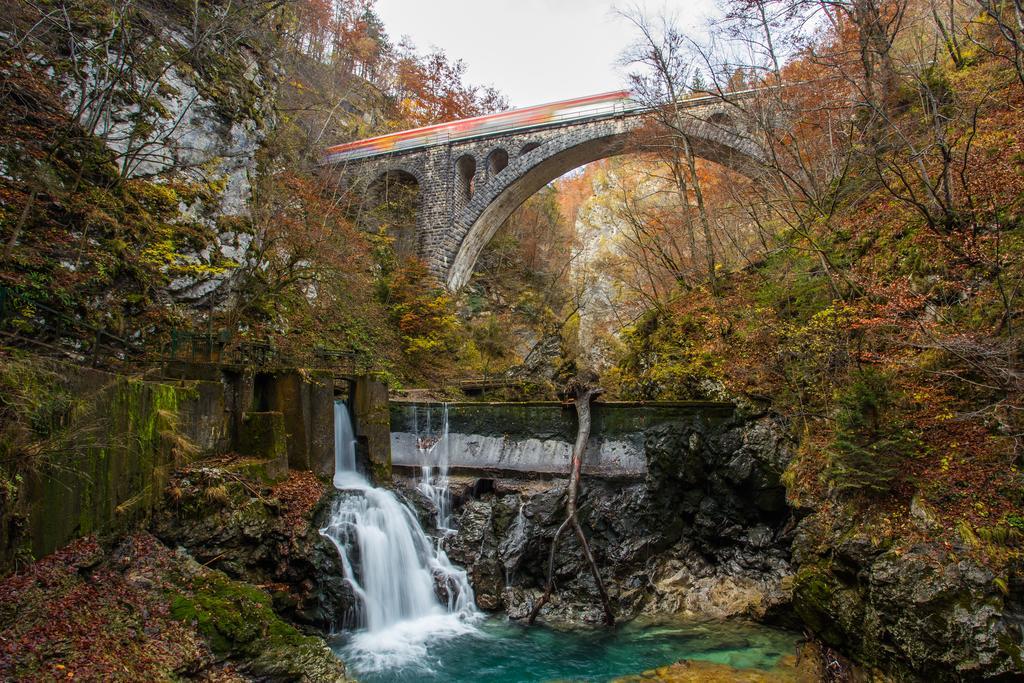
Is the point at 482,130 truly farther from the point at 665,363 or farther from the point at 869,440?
the point at 869,440

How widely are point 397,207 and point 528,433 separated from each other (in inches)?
640

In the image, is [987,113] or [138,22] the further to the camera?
[138,22]

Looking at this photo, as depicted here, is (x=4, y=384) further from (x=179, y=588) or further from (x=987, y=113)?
(x=987, y=113)

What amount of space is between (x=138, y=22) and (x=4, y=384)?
1089cm

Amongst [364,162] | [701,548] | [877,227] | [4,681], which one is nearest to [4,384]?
[4,681]

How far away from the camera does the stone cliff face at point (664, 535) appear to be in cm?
827

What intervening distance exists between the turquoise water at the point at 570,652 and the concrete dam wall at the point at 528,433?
2.87 meters

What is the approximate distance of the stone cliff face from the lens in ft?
27.1

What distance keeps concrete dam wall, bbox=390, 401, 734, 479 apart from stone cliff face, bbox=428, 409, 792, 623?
1.31 ft

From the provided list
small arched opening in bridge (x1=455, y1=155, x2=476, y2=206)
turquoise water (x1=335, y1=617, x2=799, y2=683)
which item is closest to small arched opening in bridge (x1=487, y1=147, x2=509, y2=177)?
small arched opening in bridge (x1=455, y1=155, x2=476, y2=206)

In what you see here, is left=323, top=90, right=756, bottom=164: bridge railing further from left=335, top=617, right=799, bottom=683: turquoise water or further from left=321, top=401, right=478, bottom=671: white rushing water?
left=335, top=617, right=799, bottom=683: turquoise water

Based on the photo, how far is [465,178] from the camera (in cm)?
2467

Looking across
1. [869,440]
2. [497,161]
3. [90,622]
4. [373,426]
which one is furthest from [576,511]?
[497,161]

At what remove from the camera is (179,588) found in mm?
5781
